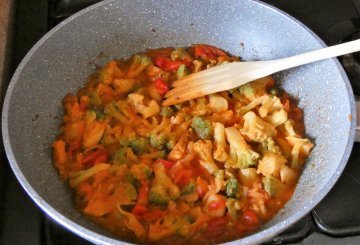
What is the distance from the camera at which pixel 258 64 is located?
130 cm

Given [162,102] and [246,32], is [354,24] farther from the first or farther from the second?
[162,102]

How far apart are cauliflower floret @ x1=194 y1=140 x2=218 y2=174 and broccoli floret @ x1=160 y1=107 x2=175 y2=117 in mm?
134

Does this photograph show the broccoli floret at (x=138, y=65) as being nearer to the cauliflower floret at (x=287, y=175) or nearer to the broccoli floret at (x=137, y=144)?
the broccoli floret at (x=137, y=144)

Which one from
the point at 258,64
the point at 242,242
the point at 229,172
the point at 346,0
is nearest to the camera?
the point at 242,242

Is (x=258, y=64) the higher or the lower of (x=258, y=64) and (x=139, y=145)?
the higher

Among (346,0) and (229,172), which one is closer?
(229,172)

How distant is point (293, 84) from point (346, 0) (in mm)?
430

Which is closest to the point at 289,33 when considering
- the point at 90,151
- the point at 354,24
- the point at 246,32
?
the point at 246,32

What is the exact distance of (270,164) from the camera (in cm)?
118

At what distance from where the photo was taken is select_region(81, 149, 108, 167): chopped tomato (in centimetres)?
121

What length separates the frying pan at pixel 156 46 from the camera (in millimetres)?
1081

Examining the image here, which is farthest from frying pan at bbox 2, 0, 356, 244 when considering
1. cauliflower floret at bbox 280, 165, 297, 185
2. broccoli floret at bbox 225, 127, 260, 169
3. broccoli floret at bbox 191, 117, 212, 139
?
broccoli floret at bbox 191, 117, 212, 139

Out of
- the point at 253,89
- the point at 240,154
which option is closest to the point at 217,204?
the point at 240,154

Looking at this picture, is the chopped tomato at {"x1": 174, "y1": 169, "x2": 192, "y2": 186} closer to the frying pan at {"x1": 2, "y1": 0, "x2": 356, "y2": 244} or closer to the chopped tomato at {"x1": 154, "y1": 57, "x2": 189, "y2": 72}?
the frying pan at {"x1": 2, "y1": 0, "x2": 356, "y2": 244}
